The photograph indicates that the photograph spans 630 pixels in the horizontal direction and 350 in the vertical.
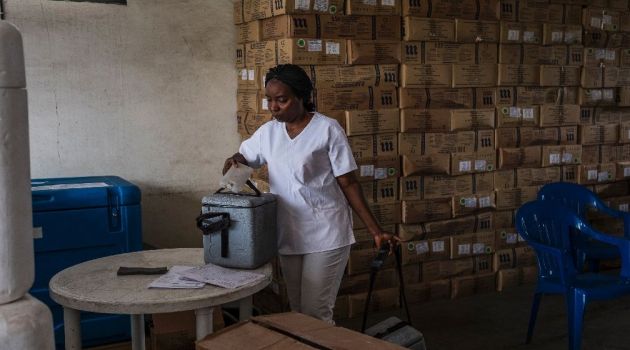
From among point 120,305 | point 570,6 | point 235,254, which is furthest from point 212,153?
point 570,6

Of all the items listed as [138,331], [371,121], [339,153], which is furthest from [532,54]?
[138,331]

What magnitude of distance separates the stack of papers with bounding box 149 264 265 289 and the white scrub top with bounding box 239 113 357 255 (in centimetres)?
40

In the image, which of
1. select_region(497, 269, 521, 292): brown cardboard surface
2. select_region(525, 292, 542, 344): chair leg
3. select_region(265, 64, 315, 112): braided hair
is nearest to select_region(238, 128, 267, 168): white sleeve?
select_region(265, 64, 315, 112): braided hair

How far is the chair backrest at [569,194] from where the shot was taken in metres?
4.41

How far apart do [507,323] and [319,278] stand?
78.3 inches

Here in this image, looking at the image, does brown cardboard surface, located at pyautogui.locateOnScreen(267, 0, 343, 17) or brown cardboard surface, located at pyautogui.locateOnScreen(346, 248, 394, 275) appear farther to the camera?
brown cardboard surface, located at pyautogui.locateOnScreen(346, 248, 394, 275)

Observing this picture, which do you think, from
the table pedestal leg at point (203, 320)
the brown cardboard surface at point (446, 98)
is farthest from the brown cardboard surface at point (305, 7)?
the table pedestal leg at point (203, 320)

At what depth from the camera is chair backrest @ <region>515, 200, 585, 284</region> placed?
358 centimetres

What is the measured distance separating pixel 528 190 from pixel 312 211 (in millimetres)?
2620

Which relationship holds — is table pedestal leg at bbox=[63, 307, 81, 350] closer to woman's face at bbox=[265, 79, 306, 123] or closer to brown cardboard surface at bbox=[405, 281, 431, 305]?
woman's face at bbox=[265, 79, 306, 123]

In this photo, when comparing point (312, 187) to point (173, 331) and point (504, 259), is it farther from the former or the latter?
point (504, 259)

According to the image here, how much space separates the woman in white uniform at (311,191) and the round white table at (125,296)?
0.90 feet

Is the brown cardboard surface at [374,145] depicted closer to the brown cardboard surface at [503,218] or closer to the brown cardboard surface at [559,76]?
the brown cardboard surface at [503,218]

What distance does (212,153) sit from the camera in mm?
4328
